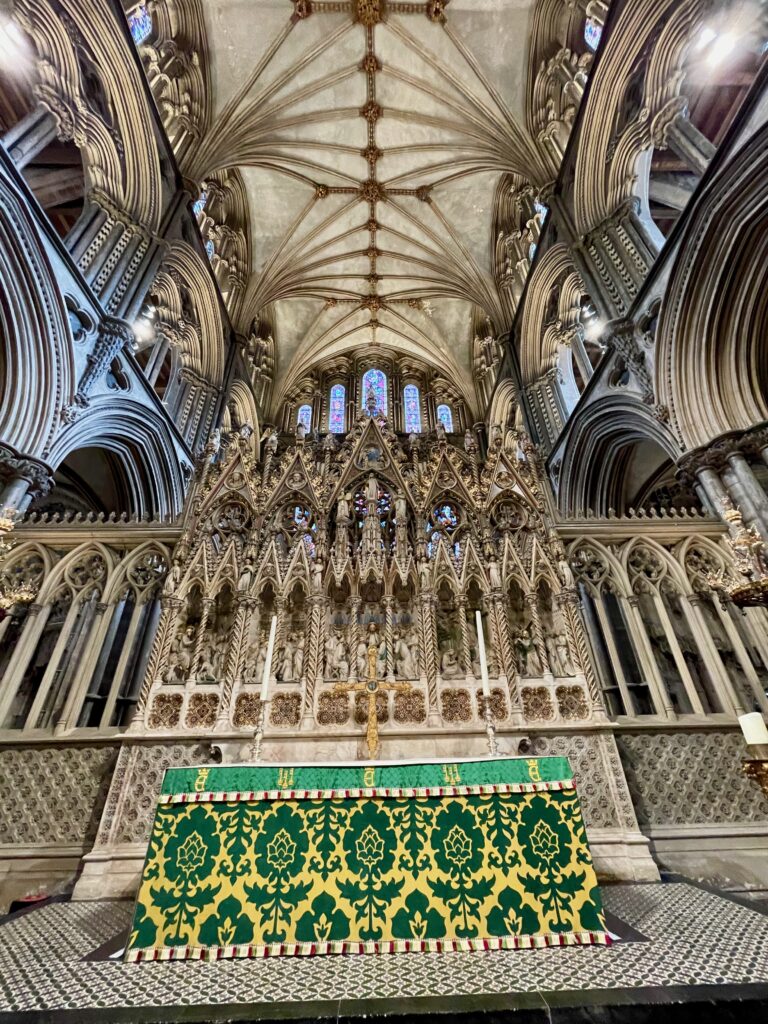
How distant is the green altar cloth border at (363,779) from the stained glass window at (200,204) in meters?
15.1

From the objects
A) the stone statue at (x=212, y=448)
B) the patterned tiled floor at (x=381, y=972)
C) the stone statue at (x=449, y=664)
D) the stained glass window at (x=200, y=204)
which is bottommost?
the patterned tiled floor at (x=381, y=972)

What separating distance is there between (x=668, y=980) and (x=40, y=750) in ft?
17.0

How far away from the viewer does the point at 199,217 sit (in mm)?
14023

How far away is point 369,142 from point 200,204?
5.69 metres

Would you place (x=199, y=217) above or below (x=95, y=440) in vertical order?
above

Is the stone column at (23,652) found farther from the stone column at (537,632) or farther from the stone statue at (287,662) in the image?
the stone column at (537,632)

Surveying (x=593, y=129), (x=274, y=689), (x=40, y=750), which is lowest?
(x=40, y=750)

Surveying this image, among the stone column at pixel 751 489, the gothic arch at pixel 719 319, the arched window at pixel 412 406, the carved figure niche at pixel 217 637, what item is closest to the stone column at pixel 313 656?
the carved figure niche at pixel 217 637

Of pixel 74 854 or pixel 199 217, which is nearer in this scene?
pixel 74 854

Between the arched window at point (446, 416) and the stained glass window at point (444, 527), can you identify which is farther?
the arched window at point (446, 416)

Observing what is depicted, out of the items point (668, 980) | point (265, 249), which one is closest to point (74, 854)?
point (668, 980)

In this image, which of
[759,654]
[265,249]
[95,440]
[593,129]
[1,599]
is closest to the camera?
[1,599]

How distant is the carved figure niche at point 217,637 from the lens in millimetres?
4762

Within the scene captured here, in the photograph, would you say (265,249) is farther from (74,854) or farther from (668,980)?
(668,980)
